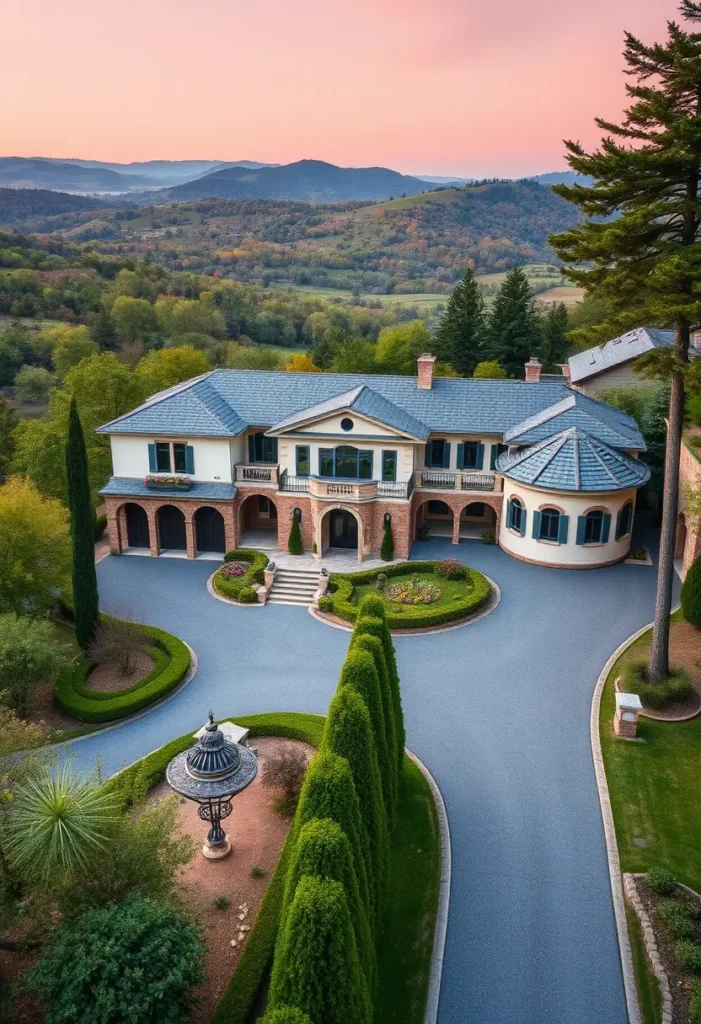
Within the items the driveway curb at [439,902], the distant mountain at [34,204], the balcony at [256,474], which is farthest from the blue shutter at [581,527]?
the distant mountain at [34,204]

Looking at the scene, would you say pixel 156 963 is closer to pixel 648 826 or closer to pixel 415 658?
pixel 648 826

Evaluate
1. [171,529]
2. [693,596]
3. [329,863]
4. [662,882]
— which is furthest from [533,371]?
[329,863]

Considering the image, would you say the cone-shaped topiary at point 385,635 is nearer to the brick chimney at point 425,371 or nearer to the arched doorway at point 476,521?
the arched doorway at point 476,521

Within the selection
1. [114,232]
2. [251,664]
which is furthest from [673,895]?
[114,232]

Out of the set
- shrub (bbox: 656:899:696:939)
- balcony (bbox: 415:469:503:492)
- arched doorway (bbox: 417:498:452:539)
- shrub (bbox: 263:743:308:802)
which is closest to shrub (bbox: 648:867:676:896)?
shrub (bbox: 656:899:696:939)

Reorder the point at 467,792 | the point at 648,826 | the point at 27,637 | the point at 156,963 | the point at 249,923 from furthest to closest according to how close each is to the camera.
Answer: the point at 27,637 → the point at 467,792 → the point at 648,826 → the point at 249,923 → the point at 156,963
